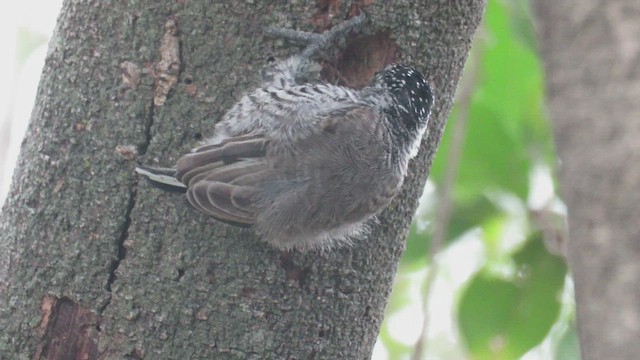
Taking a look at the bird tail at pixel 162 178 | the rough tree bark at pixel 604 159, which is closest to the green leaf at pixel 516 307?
the bird tail at pixel 162 178

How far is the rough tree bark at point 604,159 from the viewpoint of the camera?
495 millimetres

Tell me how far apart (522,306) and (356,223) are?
2.97ft

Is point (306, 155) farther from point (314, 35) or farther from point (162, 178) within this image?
point (162, 178)

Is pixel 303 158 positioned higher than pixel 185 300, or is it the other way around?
pixel 303 158

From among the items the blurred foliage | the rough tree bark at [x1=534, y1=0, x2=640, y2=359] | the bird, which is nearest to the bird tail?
the bird

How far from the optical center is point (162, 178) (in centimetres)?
230

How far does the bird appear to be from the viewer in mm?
2395

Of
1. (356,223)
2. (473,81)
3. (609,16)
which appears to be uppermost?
(609,16)

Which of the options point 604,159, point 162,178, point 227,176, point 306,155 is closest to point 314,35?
point 306,155

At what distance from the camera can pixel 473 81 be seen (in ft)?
11.0

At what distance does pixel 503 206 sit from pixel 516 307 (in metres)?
0.42

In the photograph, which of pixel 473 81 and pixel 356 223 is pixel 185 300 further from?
pixel 473 81

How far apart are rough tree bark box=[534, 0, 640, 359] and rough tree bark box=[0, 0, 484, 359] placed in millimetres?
1862

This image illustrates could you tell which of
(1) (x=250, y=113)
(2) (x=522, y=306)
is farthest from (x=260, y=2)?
(2) (x=522, y=306)
